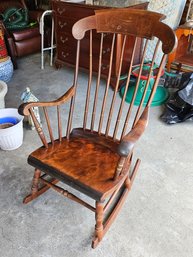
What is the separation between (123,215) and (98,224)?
29 centimetres

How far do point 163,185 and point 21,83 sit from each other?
2.20 meters

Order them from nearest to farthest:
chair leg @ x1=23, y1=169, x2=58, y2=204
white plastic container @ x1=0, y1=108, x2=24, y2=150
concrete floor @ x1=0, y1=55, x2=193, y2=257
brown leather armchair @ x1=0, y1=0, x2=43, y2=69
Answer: concrete floor @ x1=0, y1=55, x2=193, y2=257 < chair leg @ x1=23, y1=169, x2=58, y2=204 < white plastic container @ x1=0, y1=108, x2=24, y2=150 < brown leather armchair @ x1=0, y1=0, x2=43, y2=69

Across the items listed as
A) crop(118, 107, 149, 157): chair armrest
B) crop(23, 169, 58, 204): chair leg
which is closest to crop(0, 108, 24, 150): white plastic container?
crop(23, 169, 58, 204): chair leg

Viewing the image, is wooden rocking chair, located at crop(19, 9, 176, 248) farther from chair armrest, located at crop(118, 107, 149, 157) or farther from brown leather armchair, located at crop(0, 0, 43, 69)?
brown leather armchair, located at crop(0, 0, 43, 69)

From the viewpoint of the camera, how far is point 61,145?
1.37m

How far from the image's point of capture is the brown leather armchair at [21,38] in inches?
125

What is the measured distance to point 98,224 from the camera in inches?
47.6

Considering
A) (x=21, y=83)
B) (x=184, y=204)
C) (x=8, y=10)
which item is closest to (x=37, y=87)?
(x=21, y=83)

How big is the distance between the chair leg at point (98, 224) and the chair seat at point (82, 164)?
10 cm

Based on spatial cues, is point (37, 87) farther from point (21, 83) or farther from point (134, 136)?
point (134, 136)

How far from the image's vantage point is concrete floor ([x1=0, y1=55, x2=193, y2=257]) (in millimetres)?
1286

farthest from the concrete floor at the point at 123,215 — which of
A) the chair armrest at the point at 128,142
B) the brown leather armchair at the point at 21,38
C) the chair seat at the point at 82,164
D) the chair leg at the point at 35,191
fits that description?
the brown leather armchair at the point at 21,38

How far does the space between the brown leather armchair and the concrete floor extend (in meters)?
1.80

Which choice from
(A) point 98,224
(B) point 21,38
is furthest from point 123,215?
(B) point 21,38
